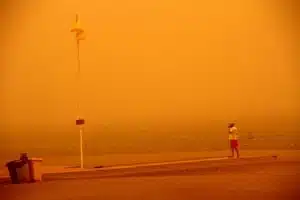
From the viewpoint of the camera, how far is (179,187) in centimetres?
1123

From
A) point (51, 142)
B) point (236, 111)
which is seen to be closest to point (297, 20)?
point (236, 111)

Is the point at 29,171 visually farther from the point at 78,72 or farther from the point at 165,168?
the point at 78,72

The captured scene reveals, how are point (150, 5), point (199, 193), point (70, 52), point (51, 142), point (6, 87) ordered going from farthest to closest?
point (51, 142) → point (70, 52) → point (150, 5) → point (6, 87) → point (199, 193)

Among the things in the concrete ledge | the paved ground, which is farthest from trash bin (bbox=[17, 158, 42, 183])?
the paved ground

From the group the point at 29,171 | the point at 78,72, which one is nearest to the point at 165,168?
the point at 29,171

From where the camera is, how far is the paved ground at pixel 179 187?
10008mm

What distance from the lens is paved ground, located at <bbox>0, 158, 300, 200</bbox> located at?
394 inches

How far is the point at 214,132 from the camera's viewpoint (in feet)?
75.0

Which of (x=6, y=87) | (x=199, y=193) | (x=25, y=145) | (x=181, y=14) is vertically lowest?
(x=199, y=193)

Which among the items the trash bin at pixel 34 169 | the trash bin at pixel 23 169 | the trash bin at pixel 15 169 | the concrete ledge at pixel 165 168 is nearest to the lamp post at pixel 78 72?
the concrete ledge at pixel 165 168

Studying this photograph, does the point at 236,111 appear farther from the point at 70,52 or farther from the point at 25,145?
the point at 25,145

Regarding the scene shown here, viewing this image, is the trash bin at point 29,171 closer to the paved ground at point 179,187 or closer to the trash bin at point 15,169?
the trash bin at point 15,169

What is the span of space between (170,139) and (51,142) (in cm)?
602

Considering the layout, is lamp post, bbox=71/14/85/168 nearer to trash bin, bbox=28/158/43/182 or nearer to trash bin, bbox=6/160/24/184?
trash bin, bbox=28/158/43/182
